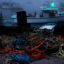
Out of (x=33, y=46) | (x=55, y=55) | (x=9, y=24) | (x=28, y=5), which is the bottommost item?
(x=55, y=55)

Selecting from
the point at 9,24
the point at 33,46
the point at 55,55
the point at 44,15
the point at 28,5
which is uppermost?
the point at 28,5

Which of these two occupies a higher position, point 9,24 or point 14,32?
point 9,24

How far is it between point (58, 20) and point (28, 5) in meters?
0.52

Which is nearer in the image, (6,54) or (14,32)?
(6,54)

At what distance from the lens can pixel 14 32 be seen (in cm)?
175

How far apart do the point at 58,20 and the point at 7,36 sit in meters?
0.84

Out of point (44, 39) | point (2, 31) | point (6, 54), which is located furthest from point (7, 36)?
point (44, 39)

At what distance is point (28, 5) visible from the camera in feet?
5.73

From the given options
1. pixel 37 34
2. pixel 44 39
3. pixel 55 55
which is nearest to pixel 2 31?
pixel 37 34

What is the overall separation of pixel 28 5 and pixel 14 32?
474 millimetres

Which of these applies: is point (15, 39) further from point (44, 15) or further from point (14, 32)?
point (44, 15)

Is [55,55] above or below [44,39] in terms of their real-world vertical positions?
below

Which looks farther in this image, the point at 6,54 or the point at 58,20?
the point at 58,20

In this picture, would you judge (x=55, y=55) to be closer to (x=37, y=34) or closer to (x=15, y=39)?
(x=37, y=34)
